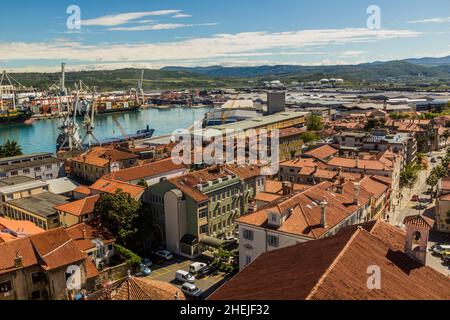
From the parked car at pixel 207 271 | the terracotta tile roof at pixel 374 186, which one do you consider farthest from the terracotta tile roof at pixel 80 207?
the terracotta tile roof at pixel 374 186

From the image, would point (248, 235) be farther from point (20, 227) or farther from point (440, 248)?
point (20, 227)

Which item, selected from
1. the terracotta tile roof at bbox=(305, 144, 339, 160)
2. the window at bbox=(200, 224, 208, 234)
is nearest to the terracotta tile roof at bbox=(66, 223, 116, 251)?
the window at bbox=(200, 224, 208, 234)

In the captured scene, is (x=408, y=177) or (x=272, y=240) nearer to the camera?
(x=272, y=240)

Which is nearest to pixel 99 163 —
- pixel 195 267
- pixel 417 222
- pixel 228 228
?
pixel 228 228

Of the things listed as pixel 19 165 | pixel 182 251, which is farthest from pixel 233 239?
pixel 19 165

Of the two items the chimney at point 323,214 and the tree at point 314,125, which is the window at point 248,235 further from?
the tree at point 314,125

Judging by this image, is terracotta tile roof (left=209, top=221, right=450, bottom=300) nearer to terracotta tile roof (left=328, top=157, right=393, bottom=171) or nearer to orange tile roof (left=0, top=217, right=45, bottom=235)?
orange tile roof (left=0, top=217, right=45, bottom=235)
